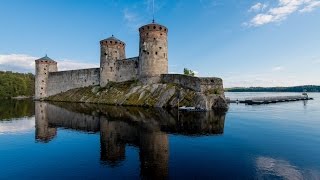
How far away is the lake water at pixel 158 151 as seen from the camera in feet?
51.0

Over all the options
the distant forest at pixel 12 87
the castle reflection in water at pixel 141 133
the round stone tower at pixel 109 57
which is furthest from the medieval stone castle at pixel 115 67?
the distant forest at pixel 12 87

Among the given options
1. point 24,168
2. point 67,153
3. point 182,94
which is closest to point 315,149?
point 67,153

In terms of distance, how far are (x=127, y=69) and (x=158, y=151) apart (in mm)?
50591

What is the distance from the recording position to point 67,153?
20.4m

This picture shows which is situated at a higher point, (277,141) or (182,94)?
(182,94)

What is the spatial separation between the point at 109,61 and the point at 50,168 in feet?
187

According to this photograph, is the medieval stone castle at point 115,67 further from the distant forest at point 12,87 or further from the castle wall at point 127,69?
the distant forest at point 12,87

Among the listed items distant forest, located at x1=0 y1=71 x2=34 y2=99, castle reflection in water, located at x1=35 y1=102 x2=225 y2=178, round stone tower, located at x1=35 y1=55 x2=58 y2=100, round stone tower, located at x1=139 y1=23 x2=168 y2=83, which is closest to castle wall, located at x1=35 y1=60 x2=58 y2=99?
round stone tower, located at x1=35 y1=55 x2=58 y2=100

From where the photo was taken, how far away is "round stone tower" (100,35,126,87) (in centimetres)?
7162

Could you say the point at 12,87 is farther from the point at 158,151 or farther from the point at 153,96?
the point at 158,151

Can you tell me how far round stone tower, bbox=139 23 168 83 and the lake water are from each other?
96.8 ft

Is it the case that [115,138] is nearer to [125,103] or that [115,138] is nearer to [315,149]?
[315,149]

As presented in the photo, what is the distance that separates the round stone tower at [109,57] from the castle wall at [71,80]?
5.78 m

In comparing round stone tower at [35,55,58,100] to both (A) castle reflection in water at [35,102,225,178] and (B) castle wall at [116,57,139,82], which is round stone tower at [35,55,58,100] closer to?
Answer: (B) castle wall at [116,57,139,82]
